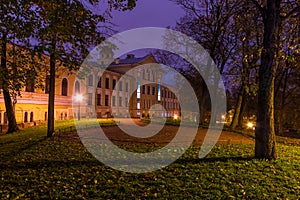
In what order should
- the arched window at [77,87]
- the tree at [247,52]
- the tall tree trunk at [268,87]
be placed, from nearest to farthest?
the tall tree trunk at [268,87], the tree at [247,52], the arched window at [77,87]

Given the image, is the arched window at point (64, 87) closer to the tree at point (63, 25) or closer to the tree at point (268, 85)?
the tree at point (63, 25)

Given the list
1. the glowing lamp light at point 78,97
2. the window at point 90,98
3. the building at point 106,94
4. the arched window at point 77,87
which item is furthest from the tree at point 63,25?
the window at point 90,98

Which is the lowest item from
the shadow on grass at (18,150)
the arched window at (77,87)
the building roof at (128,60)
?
the shadow on grass at (18,150)

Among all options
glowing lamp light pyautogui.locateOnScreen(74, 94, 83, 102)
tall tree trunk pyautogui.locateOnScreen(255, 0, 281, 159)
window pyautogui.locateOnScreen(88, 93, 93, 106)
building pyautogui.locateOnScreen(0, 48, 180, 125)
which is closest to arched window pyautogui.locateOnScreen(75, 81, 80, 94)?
building pyautogui.locateOnScreen(0, 48, 180, 125)

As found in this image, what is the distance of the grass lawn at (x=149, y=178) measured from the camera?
6.38m

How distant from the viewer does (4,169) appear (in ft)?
26.4

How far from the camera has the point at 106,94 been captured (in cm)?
4953

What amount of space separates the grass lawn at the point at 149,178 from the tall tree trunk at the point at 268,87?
0.63 metres

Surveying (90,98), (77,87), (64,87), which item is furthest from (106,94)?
(64,87)

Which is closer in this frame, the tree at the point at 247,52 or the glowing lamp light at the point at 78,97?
the tree at the point at 247,52

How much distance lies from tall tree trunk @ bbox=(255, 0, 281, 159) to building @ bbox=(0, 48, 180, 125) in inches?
650

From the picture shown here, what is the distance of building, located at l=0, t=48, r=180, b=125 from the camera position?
3206 cm

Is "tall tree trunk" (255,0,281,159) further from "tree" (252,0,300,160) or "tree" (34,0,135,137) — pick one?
"tree" (34,0,135,137)

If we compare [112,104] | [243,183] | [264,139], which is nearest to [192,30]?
[264,139]
